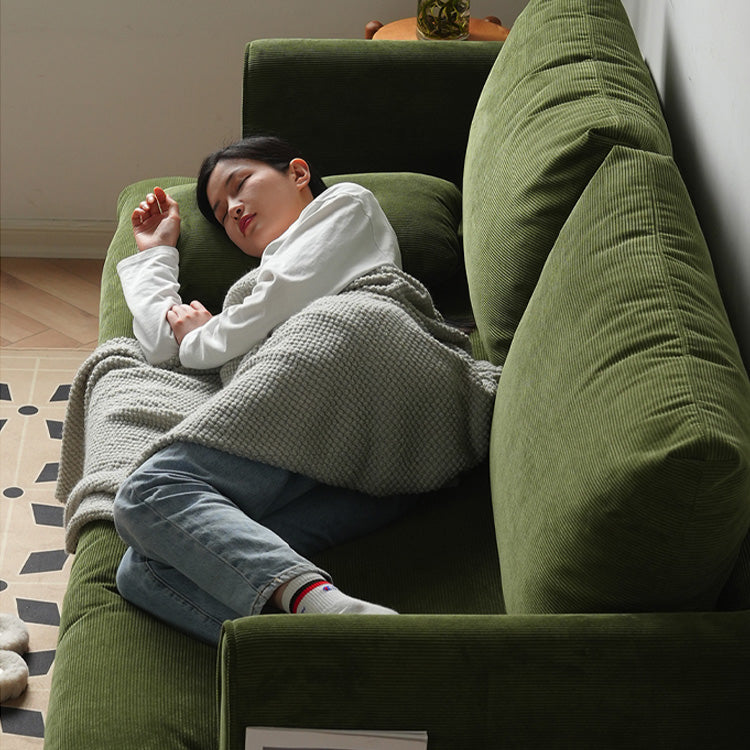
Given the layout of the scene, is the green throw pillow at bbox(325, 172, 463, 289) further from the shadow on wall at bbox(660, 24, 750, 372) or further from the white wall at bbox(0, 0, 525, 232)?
the white wall at bbox(0, 0, 525, 232)

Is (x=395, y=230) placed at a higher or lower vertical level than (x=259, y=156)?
lower

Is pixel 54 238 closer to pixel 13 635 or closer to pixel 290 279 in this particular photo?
pixel 13 635

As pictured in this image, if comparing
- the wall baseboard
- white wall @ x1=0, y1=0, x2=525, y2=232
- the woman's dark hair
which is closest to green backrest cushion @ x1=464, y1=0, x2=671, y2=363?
the woman's dark hair

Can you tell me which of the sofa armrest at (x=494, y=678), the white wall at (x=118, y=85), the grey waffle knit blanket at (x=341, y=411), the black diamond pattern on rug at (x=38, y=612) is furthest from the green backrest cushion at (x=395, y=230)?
the sofa armrest at (x=494, y=678)

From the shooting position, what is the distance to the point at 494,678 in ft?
3.23

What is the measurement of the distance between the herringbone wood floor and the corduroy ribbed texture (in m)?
1.45

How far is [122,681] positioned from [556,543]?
1.77ft

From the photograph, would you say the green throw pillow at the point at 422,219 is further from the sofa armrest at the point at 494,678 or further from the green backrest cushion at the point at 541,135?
the sofa armrest at the point at 494,678

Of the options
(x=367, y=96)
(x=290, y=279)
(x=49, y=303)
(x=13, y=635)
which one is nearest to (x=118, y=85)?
(x=49, y=303)

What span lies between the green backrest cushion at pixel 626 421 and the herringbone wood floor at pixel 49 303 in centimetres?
174

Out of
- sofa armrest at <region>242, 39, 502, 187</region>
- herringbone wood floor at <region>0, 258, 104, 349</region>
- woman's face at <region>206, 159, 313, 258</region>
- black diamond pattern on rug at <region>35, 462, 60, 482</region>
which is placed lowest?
black diamond pattern on rug at <region>35, 462, 60, 482</region>

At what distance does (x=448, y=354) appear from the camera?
5.03 ft

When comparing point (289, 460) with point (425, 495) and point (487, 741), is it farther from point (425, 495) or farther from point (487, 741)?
point (487, 741)

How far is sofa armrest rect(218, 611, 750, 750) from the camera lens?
3.21ft
